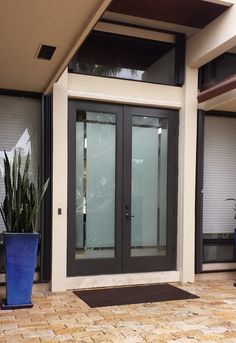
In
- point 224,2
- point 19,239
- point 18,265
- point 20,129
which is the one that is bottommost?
point 18,265

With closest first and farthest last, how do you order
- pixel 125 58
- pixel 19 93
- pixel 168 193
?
pixel 19 93 → pixel 125 58 → pixel 168 193

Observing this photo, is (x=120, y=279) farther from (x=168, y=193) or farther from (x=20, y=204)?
(x=20, y=204)

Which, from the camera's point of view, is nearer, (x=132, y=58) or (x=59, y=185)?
(x=59, y=185)

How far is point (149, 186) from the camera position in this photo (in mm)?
5676

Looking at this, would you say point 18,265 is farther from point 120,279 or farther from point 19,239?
point 120,279

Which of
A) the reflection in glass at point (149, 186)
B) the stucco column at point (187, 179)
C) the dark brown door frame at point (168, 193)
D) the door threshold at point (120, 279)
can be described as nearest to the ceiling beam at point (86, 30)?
the dark brown door frame at point (168, 193)

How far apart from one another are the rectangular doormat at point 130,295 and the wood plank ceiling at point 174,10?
145 inches

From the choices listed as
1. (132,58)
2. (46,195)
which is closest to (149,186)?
(46,195)

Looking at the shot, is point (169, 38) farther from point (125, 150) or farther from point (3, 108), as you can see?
point (3, 108)

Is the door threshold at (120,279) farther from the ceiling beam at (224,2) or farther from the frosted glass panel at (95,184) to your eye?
the ceiling beam at (224,2)

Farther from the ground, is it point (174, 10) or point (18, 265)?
point (174, 10)

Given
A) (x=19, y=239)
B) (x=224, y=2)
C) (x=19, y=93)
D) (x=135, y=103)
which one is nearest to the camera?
(x=19, y=239)

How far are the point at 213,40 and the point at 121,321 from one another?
146 inches

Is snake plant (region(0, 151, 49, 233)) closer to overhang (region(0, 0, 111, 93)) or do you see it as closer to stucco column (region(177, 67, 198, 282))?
overhang (region(0, 0, 111, 93))
